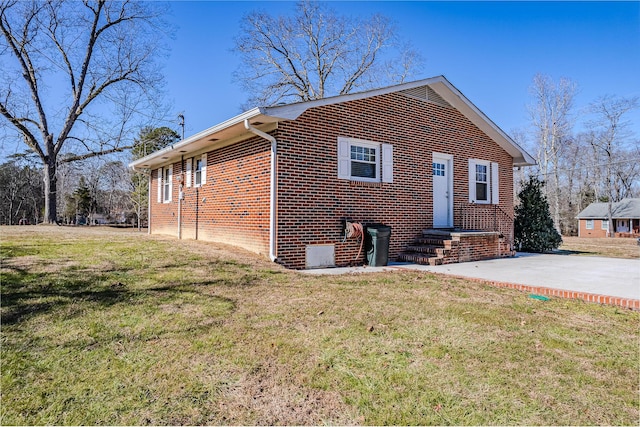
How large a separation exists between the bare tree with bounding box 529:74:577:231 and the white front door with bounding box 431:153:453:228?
24104 mm

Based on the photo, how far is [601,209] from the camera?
39406 millimetres

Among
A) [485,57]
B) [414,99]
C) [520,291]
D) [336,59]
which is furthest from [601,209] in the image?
[520,291]

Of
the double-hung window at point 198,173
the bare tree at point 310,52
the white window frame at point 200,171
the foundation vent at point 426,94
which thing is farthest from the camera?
the bare tree at point 310,52

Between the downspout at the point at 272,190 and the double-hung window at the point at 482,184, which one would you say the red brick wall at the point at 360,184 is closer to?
the downspout at the point at 272,190

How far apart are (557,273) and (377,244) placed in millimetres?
3676

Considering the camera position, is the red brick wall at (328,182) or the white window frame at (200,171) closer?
the red brick wall at (328,182)

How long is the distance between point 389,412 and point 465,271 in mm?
6100

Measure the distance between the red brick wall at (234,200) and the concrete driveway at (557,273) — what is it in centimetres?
188

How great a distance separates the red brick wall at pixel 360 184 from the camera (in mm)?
7922

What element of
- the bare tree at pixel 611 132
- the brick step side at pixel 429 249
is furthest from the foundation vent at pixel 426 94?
the bare tree at pixel 611 132

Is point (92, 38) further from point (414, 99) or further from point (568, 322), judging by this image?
point (568, 322)

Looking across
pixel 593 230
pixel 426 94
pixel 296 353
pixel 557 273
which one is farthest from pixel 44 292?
pixel 593 230

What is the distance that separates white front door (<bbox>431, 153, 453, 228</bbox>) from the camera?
A: 1072 centimetres

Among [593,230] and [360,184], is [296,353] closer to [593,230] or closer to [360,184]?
[360,184]
